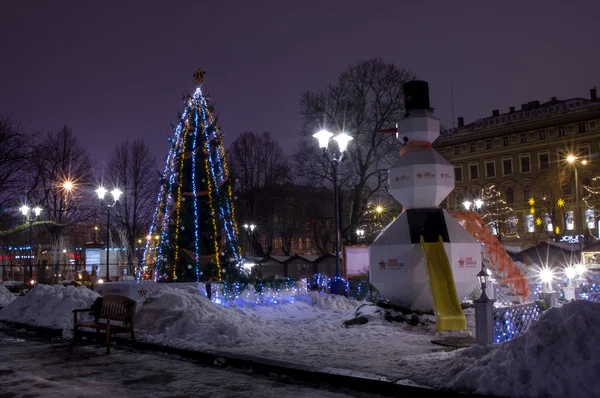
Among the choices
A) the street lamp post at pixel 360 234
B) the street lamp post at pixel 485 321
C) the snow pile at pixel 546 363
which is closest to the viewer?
the snow pile at pixel 546 363

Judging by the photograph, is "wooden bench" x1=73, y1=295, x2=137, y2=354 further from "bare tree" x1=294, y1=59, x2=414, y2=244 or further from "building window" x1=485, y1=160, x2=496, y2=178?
"building window" x1=485, y1=160, x2=496, y2=178

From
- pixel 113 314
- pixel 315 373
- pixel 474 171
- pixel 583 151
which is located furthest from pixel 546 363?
pixel 474 171

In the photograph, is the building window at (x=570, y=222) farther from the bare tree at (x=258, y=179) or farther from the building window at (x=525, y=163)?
the bare tree at (x=258, y=179)

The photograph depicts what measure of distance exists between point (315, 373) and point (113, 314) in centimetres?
622

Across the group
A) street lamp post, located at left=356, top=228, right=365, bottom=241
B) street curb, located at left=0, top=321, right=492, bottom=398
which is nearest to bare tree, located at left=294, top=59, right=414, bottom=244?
street lamp post, located at left=356, top=228, right=365, bottom=241

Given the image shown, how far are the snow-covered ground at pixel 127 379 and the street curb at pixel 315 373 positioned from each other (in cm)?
19

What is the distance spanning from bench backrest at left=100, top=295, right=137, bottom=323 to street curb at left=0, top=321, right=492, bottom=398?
1.24 metres

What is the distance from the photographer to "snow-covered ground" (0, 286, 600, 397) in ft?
21.1

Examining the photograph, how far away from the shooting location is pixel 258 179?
50719 millimetres

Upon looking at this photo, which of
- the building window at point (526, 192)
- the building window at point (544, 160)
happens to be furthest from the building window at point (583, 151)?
A: the building window at point (526, 192)

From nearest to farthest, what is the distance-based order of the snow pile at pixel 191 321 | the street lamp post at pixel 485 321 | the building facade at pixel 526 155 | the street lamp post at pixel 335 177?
the street lamp post at pixel 485 321, the snow pile at pixel 191 321, the street lamp post at pixel 335 177, the building facade at pixel 526 155

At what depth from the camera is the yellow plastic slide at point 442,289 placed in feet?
41.7

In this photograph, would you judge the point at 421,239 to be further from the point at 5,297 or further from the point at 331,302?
the point at 5,297

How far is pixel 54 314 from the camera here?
16125 mm
